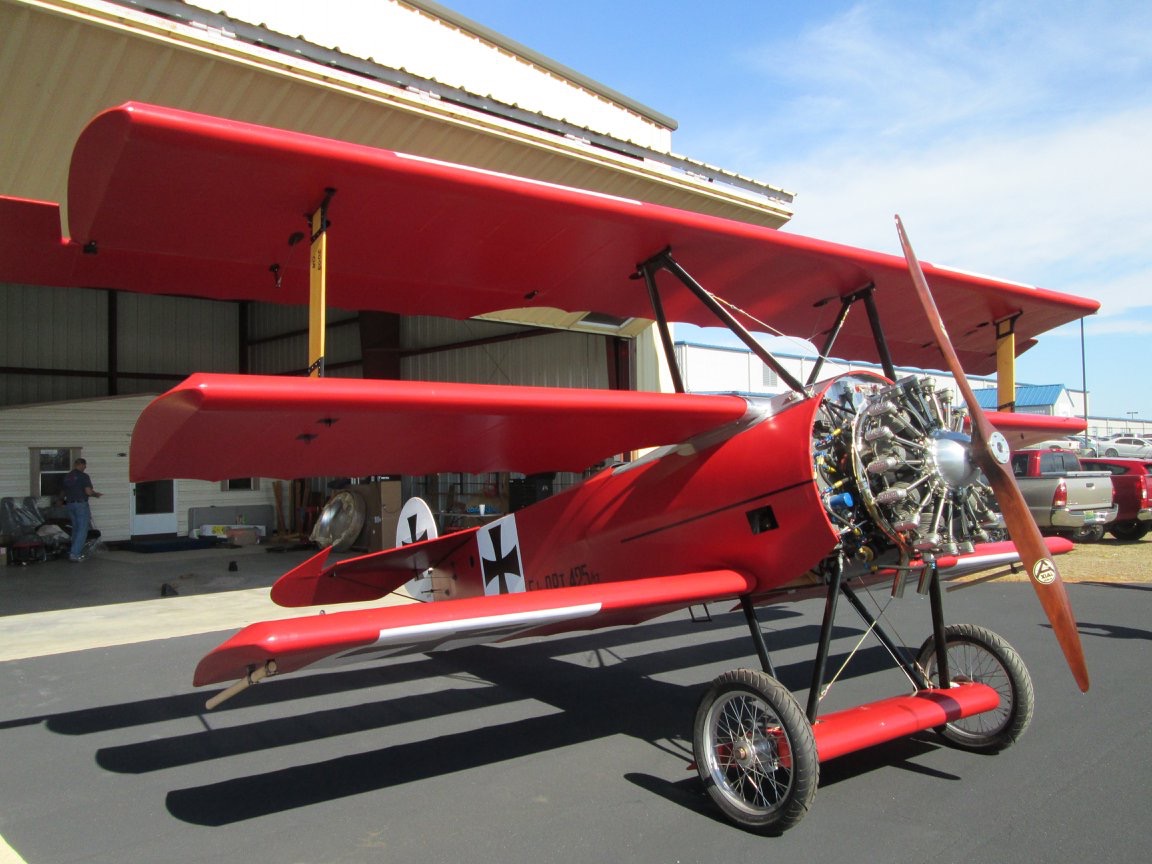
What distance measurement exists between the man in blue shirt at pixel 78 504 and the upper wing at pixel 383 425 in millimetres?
11706

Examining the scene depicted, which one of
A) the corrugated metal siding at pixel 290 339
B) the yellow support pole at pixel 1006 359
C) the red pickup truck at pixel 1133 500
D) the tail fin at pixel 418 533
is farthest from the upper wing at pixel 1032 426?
the corrugated metal siding at pixel 290 339

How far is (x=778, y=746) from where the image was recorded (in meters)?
3.58

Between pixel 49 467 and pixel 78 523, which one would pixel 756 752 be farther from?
pixel 49 467

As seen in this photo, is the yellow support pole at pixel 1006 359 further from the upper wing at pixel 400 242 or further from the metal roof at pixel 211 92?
the metal roof at pixel 211 92

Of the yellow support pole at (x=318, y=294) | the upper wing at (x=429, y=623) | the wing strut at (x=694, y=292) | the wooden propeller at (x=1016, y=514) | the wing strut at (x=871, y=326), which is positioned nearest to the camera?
the upper wing at (x=429, y=623)

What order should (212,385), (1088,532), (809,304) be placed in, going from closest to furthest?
(212,385) < (809,304) < (1088,532)

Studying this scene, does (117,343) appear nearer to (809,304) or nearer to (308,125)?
(308,125)

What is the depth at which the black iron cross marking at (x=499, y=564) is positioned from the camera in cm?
570

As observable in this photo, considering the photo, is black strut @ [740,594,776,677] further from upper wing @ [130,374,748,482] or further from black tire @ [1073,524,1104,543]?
black tire @ [1073,524,1104,543]

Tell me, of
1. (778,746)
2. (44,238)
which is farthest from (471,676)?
(44,238)

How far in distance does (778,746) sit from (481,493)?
13232 millimetres

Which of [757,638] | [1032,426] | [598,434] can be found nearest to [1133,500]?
[1032,426]

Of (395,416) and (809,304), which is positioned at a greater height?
(809,304)

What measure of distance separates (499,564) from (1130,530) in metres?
14.0
